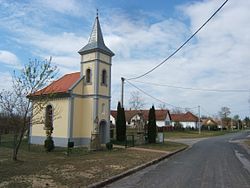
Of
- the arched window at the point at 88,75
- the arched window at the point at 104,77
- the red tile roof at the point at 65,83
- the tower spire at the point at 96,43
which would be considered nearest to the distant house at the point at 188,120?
the red tile roof at the point at 65,83

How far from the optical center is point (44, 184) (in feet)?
31.5

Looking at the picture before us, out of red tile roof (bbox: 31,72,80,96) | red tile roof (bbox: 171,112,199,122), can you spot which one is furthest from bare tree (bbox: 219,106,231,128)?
red tile roof (bbox: 31,72,80,96)

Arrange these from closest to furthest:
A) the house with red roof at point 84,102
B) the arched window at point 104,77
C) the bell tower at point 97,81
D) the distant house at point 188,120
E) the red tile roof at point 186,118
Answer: the house with red roof at point 84,102 < the bell tower at point 97,81 < the arched window at point 104,77 < the distant house at point 188,120 < the red tile roof at point 186,118

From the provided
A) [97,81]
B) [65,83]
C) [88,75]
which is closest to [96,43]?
[88,75]

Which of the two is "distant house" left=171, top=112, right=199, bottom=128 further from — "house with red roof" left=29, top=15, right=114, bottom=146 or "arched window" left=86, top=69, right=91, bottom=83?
"arched window" left=86, top=69, right=91, bottom=83

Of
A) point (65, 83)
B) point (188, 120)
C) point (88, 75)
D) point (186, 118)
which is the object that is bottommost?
point (65, 83)

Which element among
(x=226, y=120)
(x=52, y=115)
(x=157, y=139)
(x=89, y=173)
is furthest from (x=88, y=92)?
(x=226, y=120)

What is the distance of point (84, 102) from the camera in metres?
29.0

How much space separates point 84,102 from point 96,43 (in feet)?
17.9

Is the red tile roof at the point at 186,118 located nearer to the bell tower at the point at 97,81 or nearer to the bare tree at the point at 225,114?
the bare tree at the point at 225,114

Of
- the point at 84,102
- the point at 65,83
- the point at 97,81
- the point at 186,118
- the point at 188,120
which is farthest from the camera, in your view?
the point at 186,118

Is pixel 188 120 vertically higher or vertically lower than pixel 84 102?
higher

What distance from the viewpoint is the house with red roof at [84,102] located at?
27.7 meters

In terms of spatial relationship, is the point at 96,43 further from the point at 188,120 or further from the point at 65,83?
the point at 188,120
